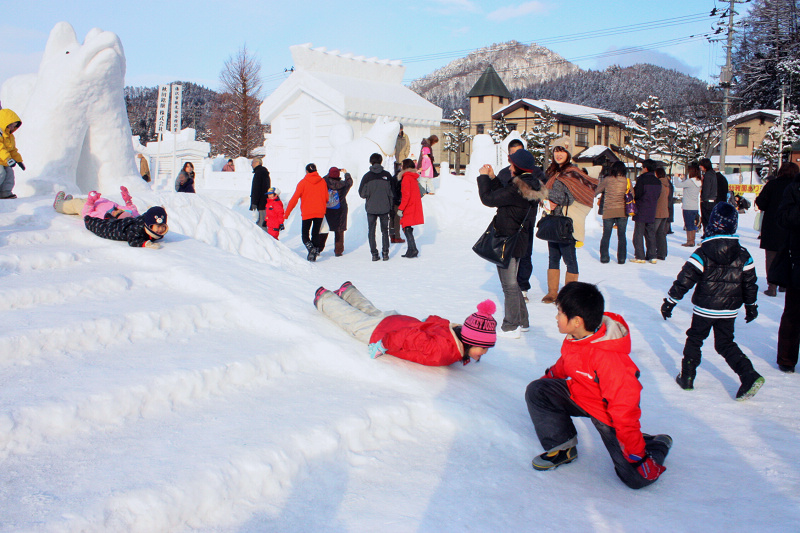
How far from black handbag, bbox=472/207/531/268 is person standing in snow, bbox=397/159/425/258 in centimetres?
459

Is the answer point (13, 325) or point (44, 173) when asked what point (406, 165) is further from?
point (13, 325)

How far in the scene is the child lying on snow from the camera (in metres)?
5.36

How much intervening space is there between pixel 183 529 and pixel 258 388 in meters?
1.13

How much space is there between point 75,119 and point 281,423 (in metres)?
6.04

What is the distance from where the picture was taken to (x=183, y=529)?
2225mm

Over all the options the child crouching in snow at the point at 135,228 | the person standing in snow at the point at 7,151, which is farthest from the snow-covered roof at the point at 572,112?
the child crouching in snow at the point at 135,228

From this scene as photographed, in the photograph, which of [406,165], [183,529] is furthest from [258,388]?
[406,165]

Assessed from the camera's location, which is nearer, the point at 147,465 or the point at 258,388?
the point at 147,465

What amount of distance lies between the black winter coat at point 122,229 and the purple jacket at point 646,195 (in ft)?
24.8

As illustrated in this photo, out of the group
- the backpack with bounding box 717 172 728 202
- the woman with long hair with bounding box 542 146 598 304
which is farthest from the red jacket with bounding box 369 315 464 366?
the backpack with bounding box 717 172 728 202

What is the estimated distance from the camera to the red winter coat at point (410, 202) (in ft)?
32.2

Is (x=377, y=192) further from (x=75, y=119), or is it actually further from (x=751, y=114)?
(x=751, y=114)

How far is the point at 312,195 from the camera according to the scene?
29.7 ft

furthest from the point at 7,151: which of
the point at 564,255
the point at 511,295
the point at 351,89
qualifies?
the point at 351,89
